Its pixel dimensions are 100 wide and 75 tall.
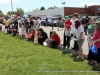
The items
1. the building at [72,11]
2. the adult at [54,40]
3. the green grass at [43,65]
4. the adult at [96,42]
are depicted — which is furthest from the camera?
the building at [72,11]

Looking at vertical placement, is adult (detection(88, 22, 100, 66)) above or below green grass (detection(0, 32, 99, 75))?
above

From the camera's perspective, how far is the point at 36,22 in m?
15.9

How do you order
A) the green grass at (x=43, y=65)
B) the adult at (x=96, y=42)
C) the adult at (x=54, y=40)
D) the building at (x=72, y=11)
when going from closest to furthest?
the green grass at (x=43, y=65), the adult at (x=96, y=42), the adult at (x=54, y=40), the building at (x=72, y=11)

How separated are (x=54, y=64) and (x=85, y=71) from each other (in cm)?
123

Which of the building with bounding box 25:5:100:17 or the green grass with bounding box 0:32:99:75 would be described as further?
the building with bounding box 25:5:100:17

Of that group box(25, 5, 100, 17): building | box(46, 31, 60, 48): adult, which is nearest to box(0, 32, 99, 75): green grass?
box(46, 31, 60, 48): adult

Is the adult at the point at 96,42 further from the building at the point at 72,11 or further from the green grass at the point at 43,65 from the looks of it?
the building at the point at 72,11

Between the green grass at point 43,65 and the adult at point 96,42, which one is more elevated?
the adult at point 96,42

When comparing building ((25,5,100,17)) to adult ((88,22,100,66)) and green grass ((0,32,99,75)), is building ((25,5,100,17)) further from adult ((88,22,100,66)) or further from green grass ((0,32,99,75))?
adult ((88,22,100,66))

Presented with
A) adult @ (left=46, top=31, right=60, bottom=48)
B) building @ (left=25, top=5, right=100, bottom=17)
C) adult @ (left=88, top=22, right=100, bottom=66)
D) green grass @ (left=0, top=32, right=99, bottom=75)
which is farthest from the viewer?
building @ (left=25, top=5, right=100, bottom=17)

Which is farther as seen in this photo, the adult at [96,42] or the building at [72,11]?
the building at [72,11]

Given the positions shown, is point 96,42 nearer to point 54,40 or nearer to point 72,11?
→ point 54,40

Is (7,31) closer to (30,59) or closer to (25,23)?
(25,23)

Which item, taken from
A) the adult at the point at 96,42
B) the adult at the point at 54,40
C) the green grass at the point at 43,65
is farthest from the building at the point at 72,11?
the adult at the point at 96,42
